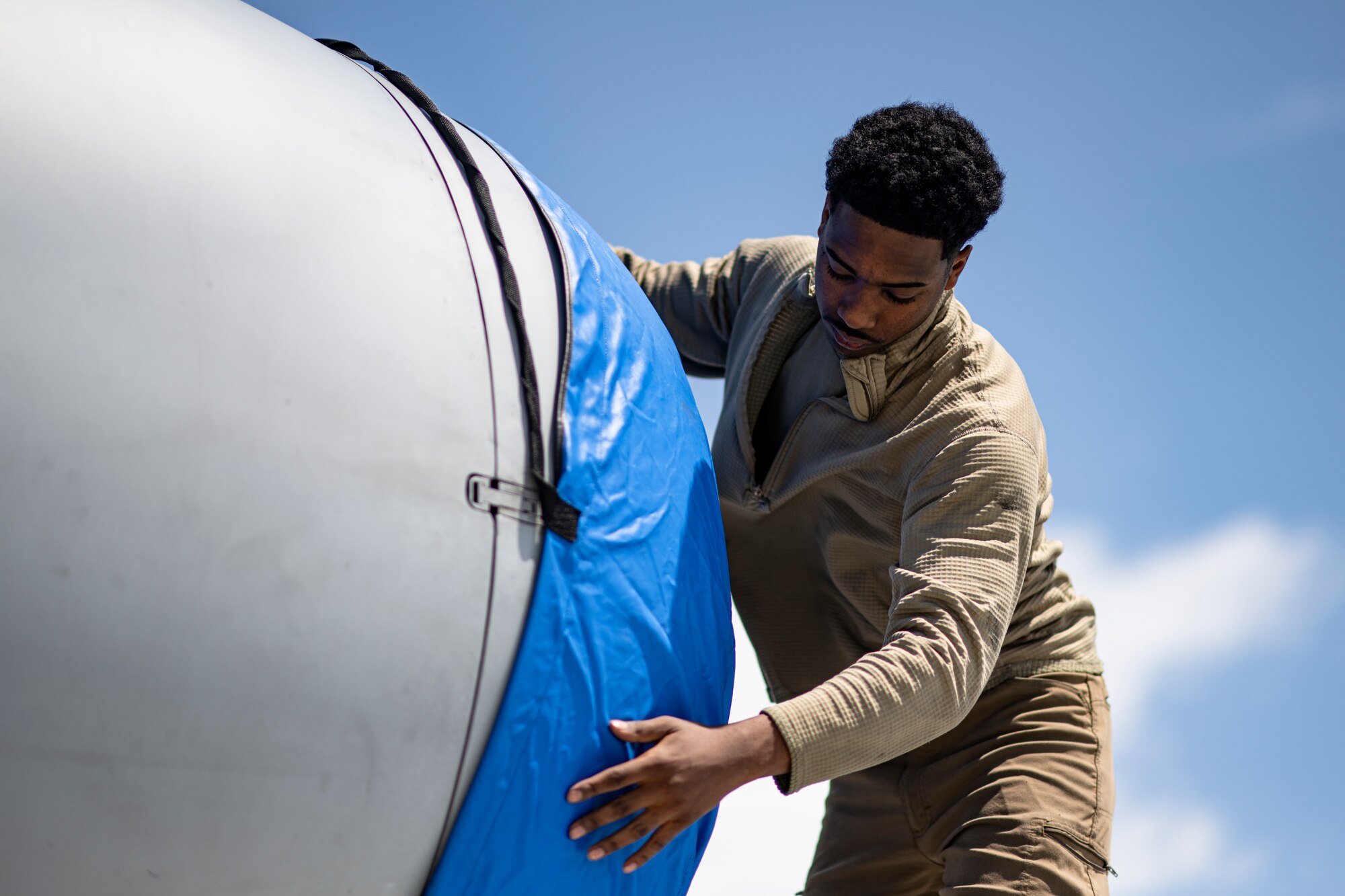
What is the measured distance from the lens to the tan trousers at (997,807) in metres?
2.66

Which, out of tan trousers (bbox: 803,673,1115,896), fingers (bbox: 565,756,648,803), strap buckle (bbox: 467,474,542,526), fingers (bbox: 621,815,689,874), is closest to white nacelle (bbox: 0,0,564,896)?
strap buckle (bbox: 467,474,542,526)

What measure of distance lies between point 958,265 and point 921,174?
0.26 metres

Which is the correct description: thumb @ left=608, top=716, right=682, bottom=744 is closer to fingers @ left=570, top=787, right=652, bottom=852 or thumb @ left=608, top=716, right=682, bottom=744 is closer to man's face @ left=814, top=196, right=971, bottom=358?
fingers @ left=570, top=787, right=652, bottom=852

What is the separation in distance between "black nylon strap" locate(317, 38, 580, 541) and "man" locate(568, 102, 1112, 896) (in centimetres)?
36

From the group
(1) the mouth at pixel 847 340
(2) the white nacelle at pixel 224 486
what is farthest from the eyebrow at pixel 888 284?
(2) the white nacelle at pixel 224 486

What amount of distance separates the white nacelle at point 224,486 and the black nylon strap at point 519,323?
31 mm

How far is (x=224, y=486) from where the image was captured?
1.58 meters

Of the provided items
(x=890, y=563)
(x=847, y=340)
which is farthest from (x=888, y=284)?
(x=890, y=563)

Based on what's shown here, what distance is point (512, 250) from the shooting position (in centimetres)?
Answer: 204

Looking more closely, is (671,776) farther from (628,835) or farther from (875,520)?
(875,520)

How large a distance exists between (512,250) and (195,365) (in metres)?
0.61

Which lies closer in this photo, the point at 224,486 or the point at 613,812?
the point at 224,486

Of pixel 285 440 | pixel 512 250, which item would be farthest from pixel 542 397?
pixel 285 440

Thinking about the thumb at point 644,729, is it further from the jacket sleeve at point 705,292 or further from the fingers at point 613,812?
the jacket sleeve at point 705,292
